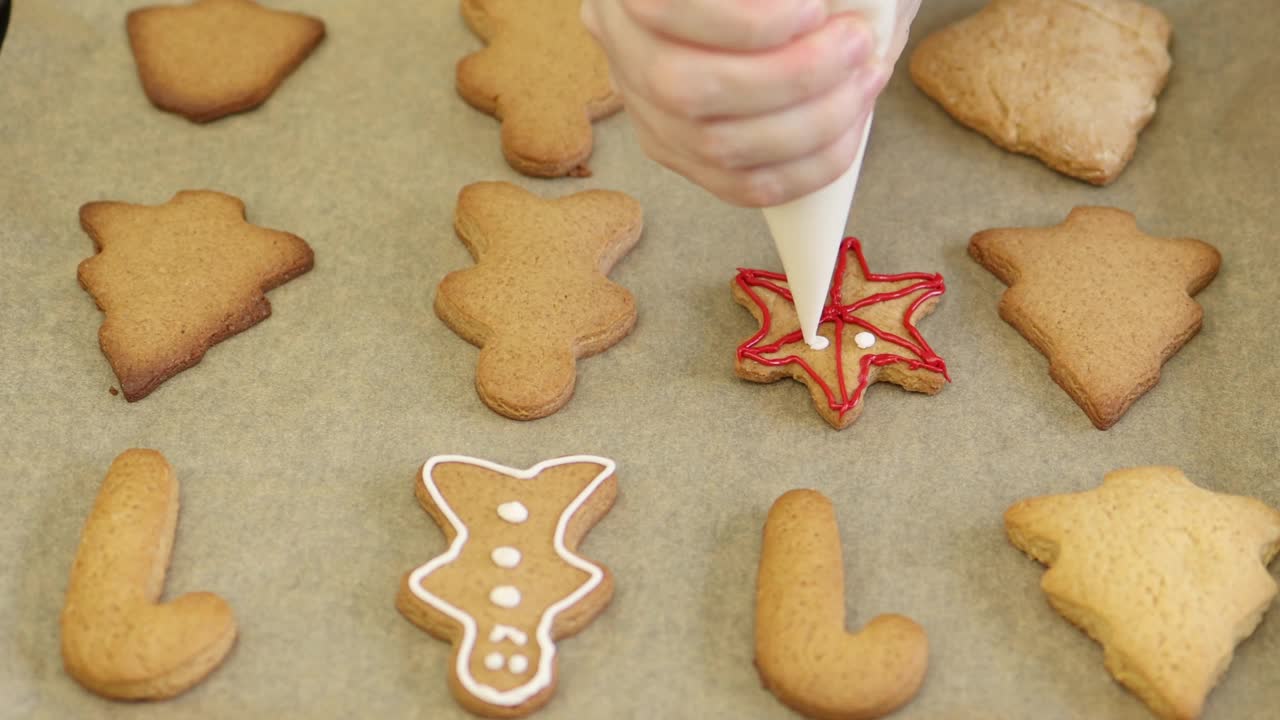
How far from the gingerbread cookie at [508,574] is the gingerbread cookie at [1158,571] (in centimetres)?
55

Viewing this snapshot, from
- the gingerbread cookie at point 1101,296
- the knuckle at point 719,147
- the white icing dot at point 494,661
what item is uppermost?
the knuckle at point 719,147

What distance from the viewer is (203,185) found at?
2.18 metres

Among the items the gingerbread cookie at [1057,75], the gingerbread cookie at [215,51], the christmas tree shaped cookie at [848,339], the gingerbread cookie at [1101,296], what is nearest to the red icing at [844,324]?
the christmas tree shaped cookie at [848,339]

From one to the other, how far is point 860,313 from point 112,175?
121cm

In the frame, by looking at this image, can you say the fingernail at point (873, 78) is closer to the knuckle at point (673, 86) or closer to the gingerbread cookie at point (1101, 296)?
the knuckle at point (673, 86)

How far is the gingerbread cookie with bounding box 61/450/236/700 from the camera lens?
1.55 metres

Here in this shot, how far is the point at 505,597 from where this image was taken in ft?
5.32

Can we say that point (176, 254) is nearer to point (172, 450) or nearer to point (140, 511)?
point (172, 450)

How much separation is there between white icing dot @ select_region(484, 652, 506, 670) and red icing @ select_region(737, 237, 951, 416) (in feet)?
1.83

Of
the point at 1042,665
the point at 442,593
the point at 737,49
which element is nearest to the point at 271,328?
the point at 442,593

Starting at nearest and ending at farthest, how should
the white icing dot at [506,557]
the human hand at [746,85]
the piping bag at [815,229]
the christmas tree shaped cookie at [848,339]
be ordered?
1. the human hand at [746,85]
2. the piping bag at [815,229]
3. the white icing dot at [506,557]
4. the christmas tree shaped cookie at [848,339]

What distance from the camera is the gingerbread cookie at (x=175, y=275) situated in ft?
6.24

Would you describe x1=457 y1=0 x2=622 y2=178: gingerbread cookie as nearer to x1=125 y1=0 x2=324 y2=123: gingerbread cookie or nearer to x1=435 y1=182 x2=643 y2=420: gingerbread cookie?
x1=435 y1=182 x2=643 y2=420: gingerbread cookie

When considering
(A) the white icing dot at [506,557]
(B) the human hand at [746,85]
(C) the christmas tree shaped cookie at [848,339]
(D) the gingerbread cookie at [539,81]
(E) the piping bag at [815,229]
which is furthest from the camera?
(D) the gingerbread cookie at [539,81]
